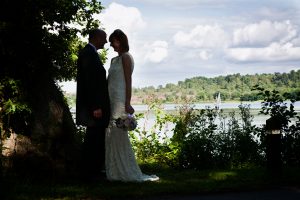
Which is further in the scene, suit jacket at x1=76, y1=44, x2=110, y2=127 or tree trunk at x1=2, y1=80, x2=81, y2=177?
tree trunk at x1=2, y1=80, x2=81, y2=177

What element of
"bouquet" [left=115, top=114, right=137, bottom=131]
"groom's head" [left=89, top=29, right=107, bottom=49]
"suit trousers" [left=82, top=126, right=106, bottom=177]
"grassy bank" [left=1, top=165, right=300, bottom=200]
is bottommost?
"grassy bank" [left=1, top=165, right=300, bottom=200]

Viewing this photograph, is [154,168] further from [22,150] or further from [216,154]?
[22,150]

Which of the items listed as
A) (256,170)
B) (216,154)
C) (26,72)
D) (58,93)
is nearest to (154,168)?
(216,154)

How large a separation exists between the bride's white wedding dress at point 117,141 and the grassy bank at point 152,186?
0.87 feet

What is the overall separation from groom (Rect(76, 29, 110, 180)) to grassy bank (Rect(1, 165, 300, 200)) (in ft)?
1.88

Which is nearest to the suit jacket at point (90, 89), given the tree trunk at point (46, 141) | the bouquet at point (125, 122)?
the bouquet at point (125, 122)

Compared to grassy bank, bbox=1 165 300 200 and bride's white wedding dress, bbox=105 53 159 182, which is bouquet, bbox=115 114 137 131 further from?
grassy bank, bbox=1 165 300 200

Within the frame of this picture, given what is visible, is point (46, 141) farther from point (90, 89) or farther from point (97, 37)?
point (97, 37)

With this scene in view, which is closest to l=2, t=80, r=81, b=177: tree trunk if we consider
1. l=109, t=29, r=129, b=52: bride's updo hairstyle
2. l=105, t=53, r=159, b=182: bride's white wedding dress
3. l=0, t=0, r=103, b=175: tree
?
l=0, t=0, r=103, b=175: tree

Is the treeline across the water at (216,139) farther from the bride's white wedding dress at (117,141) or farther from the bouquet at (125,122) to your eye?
the bouquet at (125,122)

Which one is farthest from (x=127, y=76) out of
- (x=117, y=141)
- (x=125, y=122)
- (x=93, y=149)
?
(x=93, y=149)

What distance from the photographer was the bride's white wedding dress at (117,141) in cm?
773

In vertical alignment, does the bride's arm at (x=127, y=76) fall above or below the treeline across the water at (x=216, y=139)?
→ above

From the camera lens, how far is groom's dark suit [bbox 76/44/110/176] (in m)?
7.27
